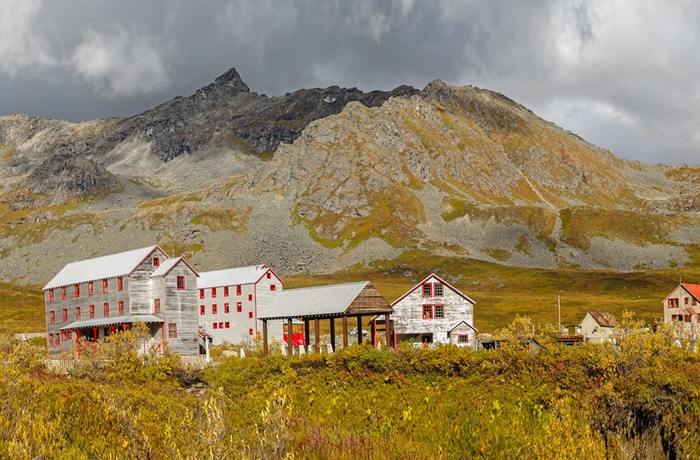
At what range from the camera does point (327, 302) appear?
2515 inches

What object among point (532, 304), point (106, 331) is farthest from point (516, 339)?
point (532, 304)

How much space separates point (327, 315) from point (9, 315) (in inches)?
3812

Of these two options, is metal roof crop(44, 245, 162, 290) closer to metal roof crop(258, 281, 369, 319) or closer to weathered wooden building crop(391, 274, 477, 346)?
metal roof crop(258, 281, 369, 319)

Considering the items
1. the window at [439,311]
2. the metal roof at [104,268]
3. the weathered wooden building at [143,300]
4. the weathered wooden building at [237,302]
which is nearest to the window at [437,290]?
the window at [439,311]

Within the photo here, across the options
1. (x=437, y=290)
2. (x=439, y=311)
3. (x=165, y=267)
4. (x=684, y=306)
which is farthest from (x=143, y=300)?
(x=684, y=306)

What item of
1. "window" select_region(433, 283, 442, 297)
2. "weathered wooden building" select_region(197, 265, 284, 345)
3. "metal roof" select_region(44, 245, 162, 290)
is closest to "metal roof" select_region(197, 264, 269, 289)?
"weathered wooden building" select_region(197, 265, 284, 345)

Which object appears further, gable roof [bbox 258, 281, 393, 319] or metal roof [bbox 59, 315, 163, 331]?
metal roof [bbox 59, 315, 163, 331]

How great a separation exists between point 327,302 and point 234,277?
41228mm

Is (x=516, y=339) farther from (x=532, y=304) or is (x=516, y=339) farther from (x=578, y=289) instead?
(x=578, y=289)

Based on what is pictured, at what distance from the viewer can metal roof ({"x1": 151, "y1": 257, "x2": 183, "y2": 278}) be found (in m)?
76.0

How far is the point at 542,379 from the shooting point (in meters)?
33.8

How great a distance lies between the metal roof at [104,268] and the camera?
7831cm

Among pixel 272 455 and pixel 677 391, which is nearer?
pixel 272 455

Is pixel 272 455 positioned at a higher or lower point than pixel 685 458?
higher
